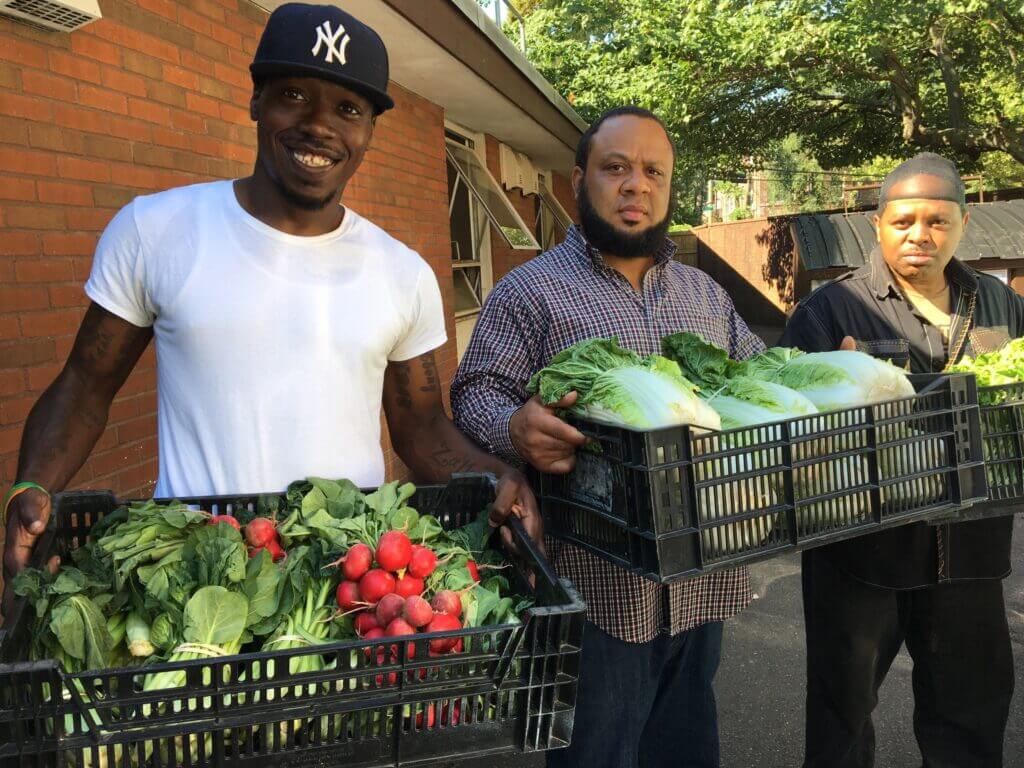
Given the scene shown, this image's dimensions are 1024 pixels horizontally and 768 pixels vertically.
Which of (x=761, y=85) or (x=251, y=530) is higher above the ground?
(x=761, y=85)

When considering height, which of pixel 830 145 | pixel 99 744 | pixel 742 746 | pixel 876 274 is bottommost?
pixel 742 746

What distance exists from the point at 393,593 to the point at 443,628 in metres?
0.15

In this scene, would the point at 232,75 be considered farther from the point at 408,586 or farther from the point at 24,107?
the point at 408,586

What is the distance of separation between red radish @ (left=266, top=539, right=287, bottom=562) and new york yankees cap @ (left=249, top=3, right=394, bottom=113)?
1.19 m

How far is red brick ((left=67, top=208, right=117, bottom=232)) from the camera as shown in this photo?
10.7ft

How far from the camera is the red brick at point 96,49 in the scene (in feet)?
10.8

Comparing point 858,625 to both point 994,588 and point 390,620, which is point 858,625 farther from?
point 390,620

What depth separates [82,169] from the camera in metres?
3.31

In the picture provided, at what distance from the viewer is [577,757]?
2.43 meters

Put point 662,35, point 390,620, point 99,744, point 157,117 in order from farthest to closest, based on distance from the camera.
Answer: point 662,35, point 157,117, point 390,620, point 99,744

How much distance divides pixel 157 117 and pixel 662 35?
10062 millimetres

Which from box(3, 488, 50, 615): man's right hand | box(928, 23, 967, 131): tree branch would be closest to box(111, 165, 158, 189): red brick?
box(3, 488, 50, 615): man's right hand

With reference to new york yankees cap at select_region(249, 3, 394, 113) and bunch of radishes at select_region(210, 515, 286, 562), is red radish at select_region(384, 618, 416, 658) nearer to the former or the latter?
bunch of radishes at select_region(210, 515, 286, 562)

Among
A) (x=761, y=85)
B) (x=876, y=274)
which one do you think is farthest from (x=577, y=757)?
(x=761, y=85)
